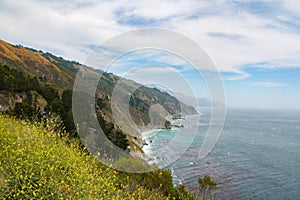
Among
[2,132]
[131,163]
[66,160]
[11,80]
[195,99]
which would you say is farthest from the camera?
[11,80]

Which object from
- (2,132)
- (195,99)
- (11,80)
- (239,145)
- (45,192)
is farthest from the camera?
(239,145)

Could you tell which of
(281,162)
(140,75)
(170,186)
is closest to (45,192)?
(140,75)

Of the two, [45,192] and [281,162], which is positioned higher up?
[45,192]

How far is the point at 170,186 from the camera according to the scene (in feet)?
60.0

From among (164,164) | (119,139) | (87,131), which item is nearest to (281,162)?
(164,164)

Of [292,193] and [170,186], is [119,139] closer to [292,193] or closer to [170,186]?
[170,186]

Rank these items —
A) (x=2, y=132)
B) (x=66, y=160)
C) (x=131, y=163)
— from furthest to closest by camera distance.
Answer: (x=131, y=163), (x=2, y=132), (x=66, y=160)

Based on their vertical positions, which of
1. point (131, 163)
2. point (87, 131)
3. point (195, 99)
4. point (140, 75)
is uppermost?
point (140, 75)

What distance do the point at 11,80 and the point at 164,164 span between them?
26.2 m

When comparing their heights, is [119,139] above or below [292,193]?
above

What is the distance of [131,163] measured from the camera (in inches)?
683

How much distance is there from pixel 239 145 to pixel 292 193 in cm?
3397

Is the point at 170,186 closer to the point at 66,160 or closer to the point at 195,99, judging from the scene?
the point at 195,99

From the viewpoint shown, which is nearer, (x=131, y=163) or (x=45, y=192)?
(x=45, y=192)
